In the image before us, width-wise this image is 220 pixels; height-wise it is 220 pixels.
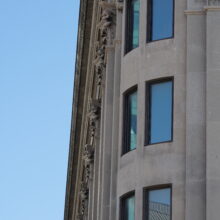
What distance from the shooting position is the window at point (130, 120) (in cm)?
3947

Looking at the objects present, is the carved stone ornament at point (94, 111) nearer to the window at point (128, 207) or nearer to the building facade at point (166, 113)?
the building facade at point (166, 113)

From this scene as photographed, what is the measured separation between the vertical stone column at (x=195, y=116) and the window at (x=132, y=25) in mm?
2907

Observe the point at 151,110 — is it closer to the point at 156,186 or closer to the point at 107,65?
A: the point at 156,186

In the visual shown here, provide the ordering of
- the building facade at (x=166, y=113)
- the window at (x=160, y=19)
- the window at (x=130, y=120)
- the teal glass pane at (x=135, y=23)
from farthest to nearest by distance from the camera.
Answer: the teal glass pane at (x=135, y=23)
the window at (x=130, y=120)
the window at (x=160, y=19)
the building facade at (x=166, y=113)

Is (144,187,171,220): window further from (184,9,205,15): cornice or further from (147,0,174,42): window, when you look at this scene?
(184,9,205,15): cornice
